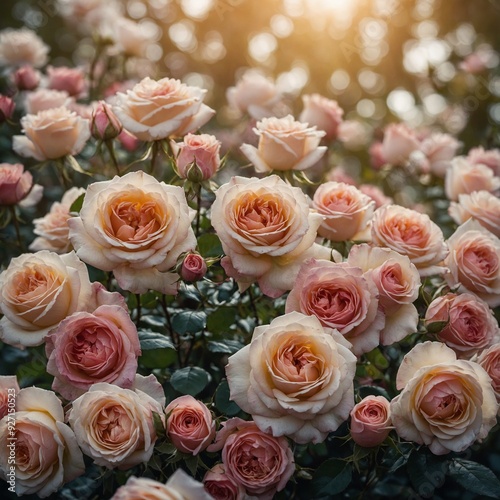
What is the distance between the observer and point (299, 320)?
1.20m

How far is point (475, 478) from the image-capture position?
1.30m

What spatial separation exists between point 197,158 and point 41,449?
0.69m

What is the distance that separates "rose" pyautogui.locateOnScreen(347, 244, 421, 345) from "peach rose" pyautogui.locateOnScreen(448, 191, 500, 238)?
48 centimetres

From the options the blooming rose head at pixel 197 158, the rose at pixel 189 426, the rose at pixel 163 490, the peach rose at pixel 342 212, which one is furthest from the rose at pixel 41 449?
the peach rose at pixel 342 212

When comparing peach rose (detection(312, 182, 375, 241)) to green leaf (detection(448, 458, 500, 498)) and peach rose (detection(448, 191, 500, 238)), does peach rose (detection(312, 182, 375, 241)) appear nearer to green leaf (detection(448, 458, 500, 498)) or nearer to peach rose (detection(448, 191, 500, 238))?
peach rose (detection(448, 191, 500, 238))

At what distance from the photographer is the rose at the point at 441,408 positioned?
1.21 m

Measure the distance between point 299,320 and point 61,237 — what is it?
0.72 metres

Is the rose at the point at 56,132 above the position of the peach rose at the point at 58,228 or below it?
above

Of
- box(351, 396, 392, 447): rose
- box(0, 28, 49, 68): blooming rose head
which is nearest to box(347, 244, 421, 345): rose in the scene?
box(351, 396, 392, 447): rose

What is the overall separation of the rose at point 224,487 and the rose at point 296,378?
0.40ft

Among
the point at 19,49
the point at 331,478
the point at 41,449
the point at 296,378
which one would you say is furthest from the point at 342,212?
the point at 19,49

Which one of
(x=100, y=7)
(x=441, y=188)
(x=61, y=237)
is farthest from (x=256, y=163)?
(x=100, y=7)

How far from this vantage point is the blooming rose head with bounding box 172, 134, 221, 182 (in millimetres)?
1452

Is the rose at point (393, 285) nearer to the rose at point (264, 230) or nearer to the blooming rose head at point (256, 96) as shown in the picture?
the rose at point (264, 230)
